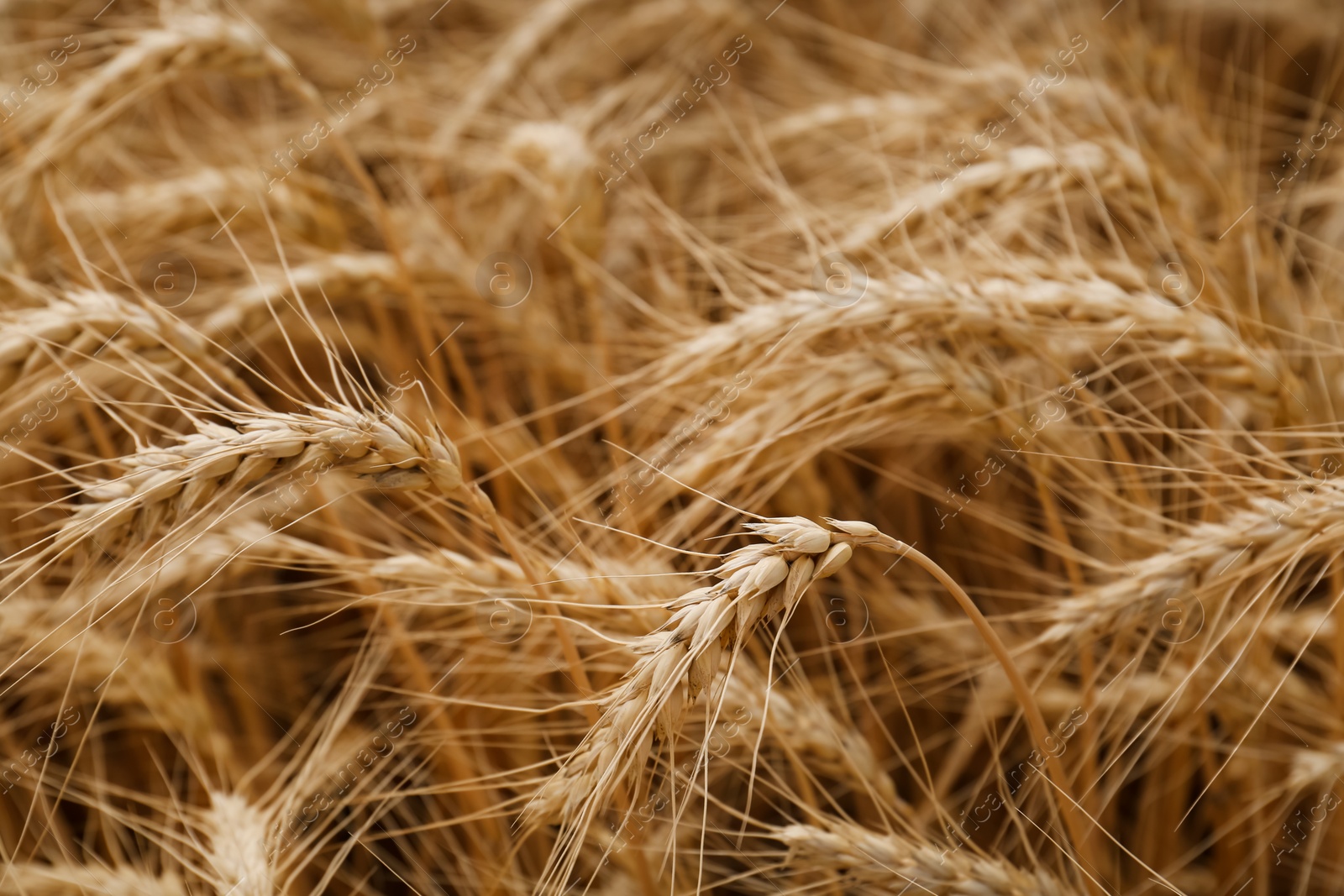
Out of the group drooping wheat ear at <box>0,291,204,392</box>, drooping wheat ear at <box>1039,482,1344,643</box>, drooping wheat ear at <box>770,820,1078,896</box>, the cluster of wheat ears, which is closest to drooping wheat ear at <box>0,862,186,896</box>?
the cluster of wheat ears

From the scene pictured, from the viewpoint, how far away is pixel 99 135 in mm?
1570

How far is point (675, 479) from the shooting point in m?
0.99

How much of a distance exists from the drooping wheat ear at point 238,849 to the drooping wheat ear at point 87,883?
0.06 m

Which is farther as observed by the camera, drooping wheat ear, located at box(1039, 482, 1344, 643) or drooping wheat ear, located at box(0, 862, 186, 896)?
drooping wheat ear, located at box(0, 862, 186, 896)

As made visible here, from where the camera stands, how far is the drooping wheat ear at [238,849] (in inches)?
37.1

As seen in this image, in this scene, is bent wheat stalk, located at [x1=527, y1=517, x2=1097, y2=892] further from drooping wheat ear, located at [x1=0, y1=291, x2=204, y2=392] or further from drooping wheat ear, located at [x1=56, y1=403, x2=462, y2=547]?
drooping wheat ear, located at [x1=0, y1=291, x2=204, y2=392]

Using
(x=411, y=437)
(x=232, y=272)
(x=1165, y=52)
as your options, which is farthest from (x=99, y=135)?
(x=1165, y=52)

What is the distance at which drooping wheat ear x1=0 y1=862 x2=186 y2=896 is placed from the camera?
1.05 metres

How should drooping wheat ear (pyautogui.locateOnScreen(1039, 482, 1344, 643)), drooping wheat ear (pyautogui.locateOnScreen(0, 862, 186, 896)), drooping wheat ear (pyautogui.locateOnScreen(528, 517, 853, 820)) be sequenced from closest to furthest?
drooping wheat ear (pyautogui.locateOnScreen(528, 517, 853, 820)), drooping wheat ear (pyautogui.locateOnScreen(1039, 482, 1344, 643)), drooping wheat ear (pyautogui.locateOnScreen(0, 862, 186, 896))

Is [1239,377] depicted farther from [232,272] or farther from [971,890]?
[232,272]

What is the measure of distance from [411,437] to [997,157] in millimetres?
995

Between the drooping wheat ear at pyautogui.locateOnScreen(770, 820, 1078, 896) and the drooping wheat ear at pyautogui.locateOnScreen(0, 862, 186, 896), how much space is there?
28.0 inches

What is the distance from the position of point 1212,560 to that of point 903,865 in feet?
1.54

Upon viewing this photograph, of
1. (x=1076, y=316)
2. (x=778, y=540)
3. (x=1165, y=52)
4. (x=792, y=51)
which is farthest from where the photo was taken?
(x=792, y=51)
